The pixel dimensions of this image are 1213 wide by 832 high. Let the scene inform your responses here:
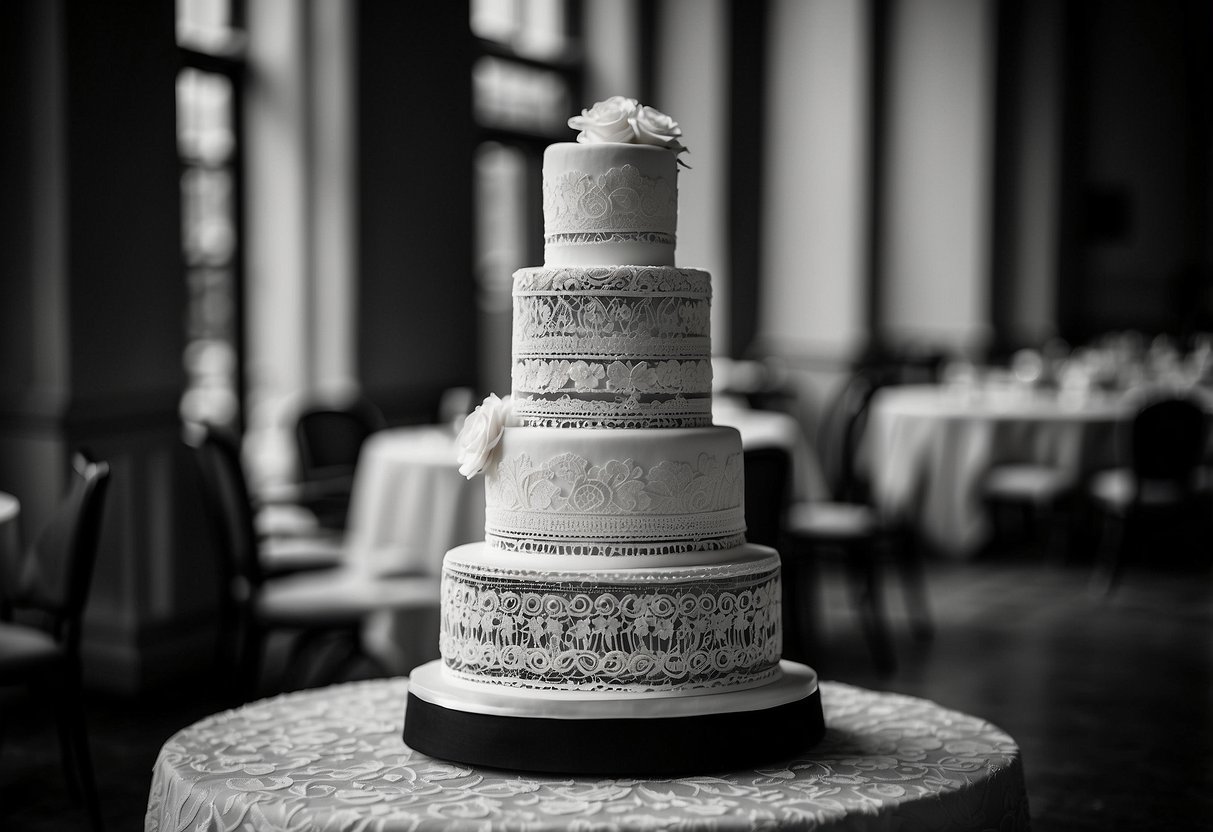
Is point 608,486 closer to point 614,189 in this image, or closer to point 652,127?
point 614,189

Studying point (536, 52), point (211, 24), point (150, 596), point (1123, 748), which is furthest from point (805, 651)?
point (536, 52)

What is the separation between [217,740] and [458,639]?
44cm

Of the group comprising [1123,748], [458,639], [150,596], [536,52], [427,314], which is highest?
[536,52]

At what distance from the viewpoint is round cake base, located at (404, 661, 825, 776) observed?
2.01 m

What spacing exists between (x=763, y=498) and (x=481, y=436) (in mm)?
1055

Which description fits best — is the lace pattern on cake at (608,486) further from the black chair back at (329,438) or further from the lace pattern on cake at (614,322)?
the black chair back at (329,438)

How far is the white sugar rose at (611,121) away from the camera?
2.25 metres

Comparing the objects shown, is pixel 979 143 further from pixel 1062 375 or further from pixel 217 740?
pixel 217 740

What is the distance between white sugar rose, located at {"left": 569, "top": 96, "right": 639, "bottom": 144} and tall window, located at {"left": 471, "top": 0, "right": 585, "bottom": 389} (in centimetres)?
600

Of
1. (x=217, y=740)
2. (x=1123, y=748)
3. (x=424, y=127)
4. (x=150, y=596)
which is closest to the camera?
(x=217, y=740)

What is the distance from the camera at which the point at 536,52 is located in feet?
30.3

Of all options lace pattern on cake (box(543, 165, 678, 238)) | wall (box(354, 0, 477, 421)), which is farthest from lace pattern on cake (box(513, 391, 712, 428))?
wall (box(354, 0, 477, 421))

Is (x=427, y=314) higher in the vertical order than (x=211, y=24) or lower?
lower

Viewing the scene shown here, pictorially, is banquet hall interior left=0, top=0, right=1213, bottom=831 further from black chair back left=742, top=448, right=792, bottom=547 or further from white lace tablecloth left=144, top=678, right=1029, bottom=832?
white lace tablecloth left=144, top=678, right=1029, bottom=832
